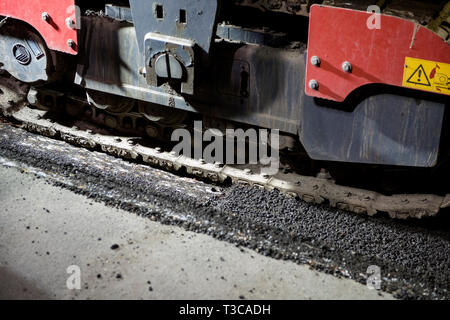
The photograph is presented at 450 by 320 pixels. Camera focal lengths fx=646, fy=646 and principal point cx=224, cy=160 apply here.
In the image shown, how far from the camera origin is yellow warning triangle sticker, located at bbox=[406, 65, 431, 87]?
4.12 meters

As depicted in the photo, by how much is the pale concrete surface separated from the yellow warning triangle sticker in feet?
4.56

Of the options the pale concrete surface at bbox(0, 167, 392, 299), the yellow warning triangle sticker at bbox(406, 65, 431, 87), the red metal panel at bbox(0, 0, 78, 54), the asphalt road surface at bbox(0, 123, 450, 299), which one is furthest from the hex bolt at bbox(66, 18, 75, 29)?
the yellow warning triangle sticker at bbox(406, 65, 431, 87)

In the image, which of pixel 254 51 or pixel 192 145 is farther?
pixel 192 145

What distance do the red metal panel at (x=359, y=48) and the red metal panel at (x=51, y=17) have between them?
2073 mm

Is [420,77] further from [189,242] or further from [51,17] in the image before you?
[51,17]

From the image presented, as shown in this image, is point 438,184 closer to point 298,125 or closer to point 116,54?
point 298,125

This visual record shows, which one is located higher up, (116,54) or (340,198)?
(116,54)

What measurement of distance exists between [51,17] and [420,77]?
9.90ft
